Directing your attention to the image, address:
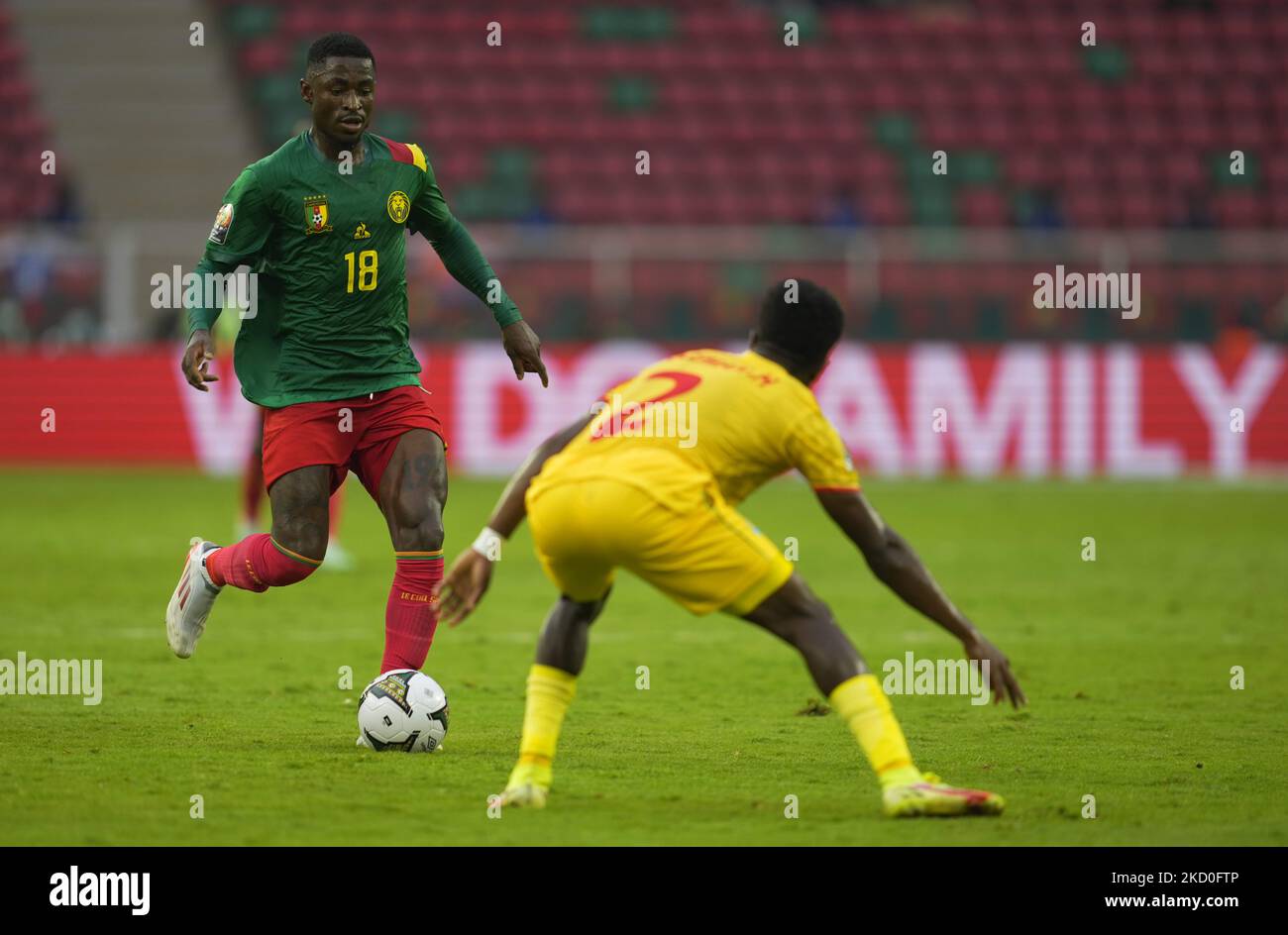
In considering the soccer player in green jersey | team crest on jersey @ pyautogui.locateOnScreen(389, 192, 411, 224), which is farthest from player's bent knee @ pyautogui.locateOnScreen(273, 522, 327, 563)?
team crest on jersey @ pyautogui.locateOnScreen(389, 192, 411, 224)

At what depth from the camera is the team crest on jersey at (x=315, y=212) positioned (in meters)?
7.14

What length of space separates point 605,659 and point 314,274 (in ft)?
10.6

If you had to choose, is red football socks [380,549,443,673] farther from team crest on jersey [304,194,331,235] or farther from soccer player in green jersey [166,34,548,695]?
team crest on jersey [304,194,331,235]

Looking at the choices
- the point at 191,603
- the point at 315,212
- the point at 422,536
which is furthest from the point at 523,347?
the point at 191,603

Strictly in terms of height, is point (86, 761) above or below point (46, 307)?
below

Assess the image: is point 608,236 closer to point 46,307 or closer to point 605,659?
point 46,307

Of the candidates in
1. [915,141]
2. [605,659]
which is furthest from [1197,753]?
[915,141]

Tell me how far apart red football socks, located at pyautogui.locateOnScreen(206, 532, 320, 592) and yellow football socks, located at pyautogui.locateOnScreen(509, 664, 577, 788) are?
140cm

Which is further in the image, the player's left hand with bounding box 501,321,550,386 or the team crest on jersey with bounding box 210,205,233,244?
the player's left hand with bounding box 501,321,550,386

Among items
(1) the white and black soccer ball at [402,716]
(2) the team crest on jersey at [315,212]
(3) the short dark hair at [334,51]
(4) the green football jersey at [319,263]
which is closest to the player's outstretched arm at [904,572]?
(1) the white and black soccer ball at [402,716]

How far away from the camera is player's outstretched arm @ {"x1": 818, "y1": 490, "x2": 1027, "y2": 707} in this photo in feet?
18.4

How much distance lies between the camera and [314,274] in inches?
285

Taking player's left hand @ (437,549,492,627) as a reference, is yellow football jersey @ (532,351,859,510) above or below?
above

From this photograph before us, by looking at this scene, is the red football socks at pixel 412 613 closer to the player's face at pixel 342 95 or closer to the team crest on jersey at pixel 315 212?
the team crest on jersey at pixel 315 212
